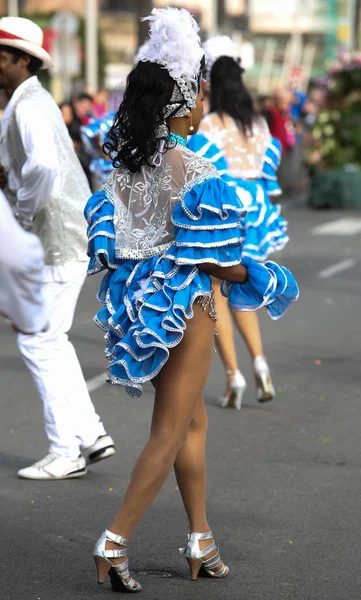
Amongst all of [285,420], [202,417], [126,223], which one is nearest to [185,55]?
[126,223]

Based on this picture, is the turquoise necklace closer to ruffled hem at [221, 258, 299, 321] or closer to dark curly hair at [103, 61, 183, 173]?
dark curly hair at [103, 61, 183, 173]

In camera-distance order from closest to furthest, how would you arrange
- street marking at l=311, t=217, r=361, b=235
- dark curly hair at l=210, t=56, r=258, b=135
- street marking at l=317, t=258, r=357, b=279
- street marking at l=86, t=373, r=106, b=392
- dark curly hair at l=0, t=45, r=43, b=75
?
1. dark curly hair at l=0, t=45, r=43, b=75
2. dark curly hair at l=210, t=56, r=258, b=135
3. street marking at l=86, t=373, r=106, b=392
4. street marking at l=317, t=258, r=357, b=279
5. street marking at l=311, t=217, r=361, b=235

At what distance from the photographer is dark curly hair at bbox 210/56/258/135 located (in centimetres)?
723

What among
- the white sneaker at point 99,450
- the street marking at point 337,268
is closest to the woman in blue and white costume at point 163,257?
the white sneaker at point 99,450

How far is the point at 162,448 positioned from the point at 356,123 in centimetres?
1884

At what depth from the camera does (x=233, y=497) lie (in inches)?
210

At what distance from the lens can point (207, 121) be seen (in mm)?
7277

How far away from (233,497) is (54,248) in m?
1.36

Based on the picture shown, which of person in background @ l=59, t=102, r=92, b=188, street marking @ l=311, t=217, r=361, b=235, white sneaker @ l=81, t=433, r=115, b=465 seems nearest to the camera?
white sneaker @ l=81, t=433, r=115, b=465

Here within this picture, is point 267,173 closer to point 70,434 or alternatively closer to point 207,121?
point 207,121

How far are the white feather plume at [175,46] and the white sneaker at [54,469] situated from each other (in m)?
2.16

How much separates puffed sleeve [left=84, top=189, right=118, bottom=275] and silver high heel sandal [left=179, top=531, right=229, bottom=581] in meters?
0.99

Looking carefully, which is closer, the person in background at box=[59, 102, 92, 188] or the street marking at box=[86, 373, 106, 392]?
Result: the street marking at box=[86, 373, 106, 392]

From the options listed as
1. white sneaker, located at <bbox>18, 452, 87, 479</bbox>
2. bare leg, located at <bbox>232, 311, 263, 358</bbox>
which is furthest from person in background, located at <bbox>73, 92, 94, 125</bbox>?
white sneaker, located at <bbox>18, 452, 87, 479</bbox>
